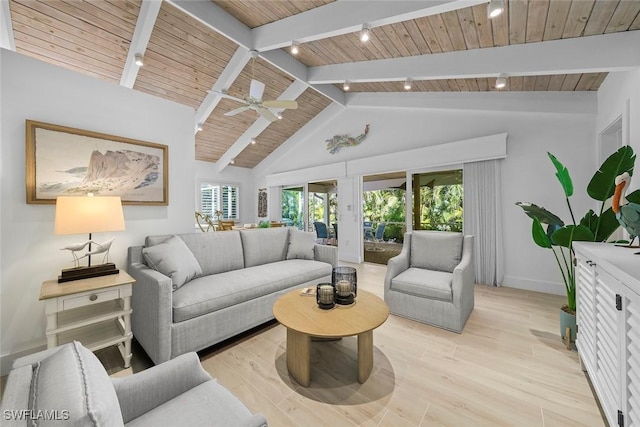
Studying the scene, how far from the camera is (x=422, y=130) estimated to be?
478cm

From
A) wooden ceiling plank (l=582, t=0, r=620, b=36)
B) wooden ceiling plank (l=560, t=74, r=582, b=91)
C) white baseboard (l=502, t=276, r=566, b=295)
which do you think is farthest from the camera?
white baseboard (l=502, t=276, r=566, b=295)

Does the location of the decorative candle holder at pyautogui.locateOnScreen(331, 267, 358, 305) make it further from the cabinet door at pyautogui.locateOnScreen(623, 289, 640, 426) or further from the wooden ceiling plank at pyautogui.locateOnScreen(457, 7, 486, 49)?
the wooden ceiling plank at pyautogui.locateOnScreen(457, 7, 486, 49)

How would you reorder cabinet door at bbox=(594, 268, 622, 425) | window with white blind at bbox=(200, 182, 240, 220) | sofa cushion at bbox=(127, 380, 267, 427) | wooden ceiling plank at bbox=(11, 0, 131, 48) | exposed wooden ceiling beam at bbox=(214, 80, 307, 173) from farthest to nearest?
window with white blind at bbox=(200, 182, 240, 220) < exposed wooden ceiling beam at bbox=(214, 80, 307, 173) < wooden ceiling plank at bbox=(11, 0, 131, 48) < cabinet door at bbox=(594, 268, 622, 425) < sofa cushion at bbox=(127, 380, 267, 427)

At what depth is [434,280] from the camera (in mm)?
2705

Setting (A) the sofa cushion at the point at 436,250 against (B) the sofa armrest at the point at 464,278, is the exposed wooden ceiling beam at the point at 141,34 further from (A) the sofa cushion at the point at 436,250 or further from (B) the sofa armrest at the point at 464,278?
(B) the sofa armrest at the point at 464,278

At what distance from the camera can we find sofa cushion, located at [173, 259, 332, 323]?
204 centimetres

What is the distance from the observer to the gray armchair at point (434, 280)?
250 cm

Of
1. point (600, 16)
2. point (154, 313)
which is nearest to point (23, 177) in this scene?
point (154, 313)

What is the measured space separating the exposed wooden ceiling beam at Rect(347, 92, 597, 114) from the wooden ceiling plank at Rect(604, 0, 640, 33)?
4.22 feet

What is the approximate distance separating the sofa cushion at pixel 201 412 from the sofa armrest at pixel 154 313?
0.97 meters

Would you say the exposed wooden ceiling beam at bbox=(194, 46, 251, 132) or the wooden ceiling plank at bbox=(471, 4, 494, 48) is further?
the exposed wooden ceiling beam at bbox=(194, 46, 251, 132)

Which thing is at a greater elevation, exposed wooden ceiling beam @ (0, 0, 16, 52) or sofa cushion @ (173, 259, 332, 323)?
exposed wooden ceiling beam @ (0, 0, 16, 52)

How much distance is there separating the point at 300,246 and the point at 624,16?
3754 mm

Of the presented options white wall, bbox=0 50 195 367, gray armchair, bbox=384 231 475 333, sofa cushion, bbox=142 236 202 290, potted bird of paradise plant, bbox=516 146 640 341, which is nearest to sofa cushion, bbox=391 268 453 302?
gray armchair, bbox=384 231 475 333
